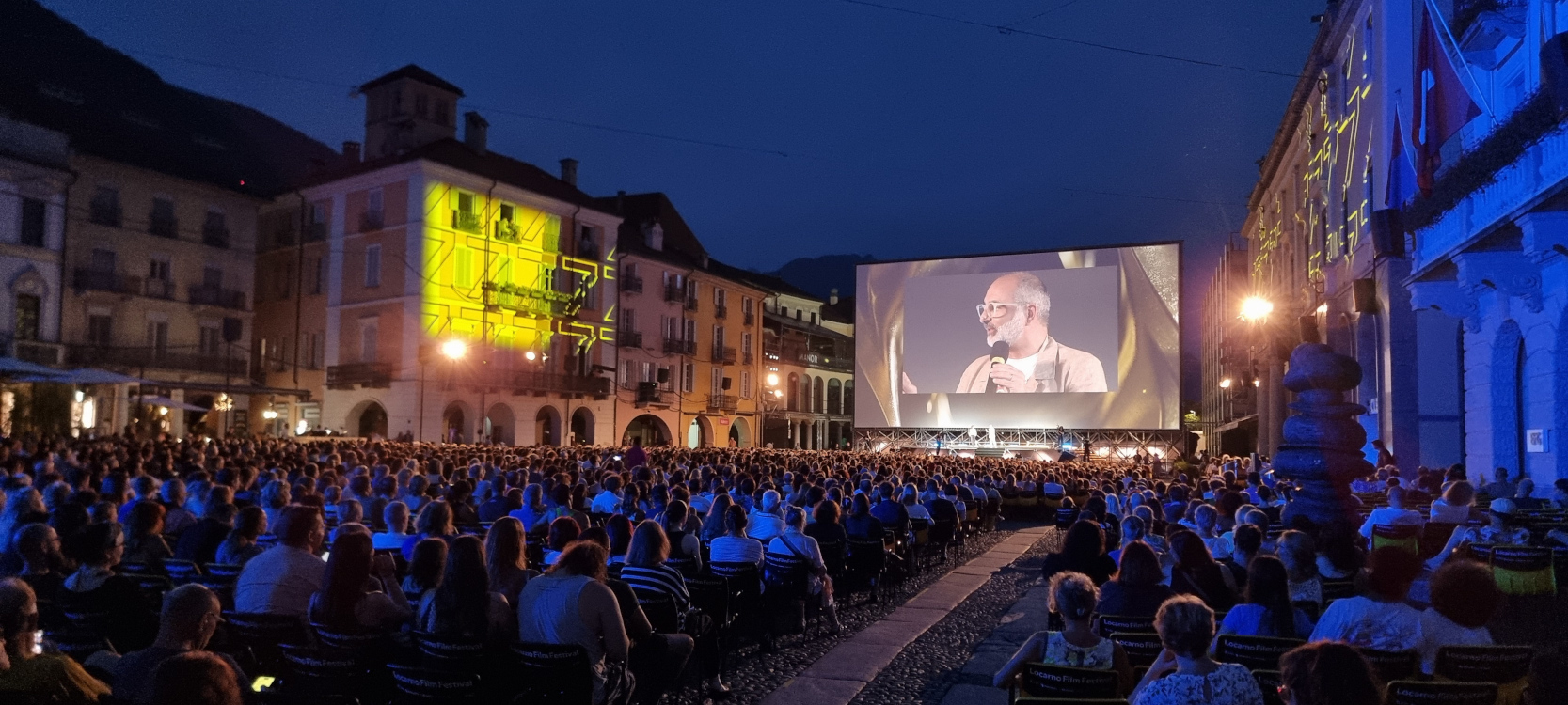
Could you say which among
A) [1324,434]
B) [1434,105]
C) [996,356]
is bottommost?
[1324,434]

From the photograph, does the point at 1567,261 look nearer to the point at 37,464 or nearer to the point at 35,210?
the point at 37,464

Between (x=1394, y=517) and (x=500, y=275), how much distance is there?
3315 centimetres

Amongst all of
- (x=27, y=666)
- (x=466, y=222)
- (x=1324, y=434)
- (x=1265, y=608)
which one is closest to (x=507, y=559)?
(x=27, y=666)

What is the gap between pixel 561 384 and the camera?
127ft

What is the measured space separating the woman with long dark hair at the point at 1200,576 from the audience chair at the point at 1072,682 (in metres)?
Answer: 1.96

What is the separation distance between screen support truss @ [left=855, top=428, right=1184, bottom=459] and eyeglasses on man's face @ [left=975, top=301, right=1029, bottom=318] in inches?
160

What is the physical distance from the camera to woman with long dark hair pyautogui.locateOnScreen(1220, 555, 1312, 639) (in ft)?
15.0

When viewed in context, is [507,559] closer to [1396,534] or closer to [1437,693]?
[1437,693]

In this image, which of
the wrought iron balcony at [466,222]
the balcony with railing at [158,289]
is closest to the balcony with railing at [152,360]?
the balcony with railing at [158,289]

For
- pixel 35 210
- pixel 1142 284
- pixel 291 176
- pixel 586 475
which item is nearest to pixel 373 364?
pixel 35 210

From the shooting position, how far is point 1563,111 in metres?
9.38

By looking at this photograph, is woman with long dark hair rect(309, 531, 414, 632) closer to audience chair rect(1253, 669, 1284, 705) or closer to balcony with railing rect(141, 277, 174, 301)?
audience chair rect(1253, 669, 1284, 705)

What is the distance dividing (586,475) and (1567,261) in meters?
12.7

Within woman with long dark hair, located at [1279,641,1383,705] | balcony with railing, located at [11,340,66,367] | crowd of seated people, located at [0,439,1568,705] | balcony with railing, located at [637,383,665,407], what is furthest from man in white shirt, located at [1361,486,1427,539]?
balcony with railing, located at [637,383,665,407]
